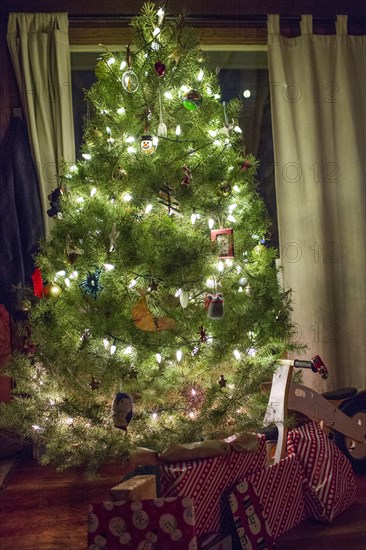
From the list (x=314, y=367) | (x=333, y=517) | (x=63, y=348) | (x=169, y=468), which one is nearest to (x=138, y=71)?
(x=63, y=348)

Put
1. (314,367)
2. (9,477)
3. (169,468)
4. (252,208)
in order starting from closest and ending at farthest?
(169,468) < (314,367) < (252,208) < (9,477)

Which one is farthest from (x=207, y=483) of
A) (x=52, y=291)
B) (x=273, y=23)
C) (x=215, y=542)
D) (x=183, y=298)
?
(x=273, y=23)

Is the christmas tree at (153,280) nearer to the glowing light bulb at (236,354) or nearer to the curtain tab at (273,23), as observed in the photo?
the glowing light bulb at (236,354)

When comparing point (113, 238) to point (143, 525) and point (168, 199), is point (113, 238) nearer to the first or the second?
point (168, 199)

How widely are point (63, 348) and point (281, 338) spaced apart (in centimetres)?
97

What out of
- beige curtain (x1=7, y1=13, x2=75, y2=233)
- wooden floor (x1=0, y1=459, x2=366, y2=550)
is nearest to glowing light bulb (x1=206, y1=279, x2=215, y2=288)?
wooden floor (x1=0, y1=459, x2=366, y2=550)

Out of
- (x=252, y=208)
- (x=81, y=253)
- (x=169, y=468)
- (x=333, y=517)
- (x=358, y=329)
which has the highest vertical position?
(x=252, y=208)

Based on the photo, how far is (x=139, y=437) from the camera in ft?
9.17

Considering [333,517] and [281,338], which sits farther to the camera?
[281,338]

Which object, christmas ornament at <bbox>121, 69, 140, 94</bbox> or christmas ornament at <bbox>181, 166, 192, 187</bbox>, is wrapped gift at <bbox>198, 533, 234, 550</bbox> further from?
christmas ornament at <bbox>121, 69, 140, 94</bbox>

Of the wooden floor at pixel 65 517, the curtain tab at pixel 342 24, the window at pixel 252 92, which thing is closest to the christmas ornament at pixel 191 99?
the window at pixel 252 92

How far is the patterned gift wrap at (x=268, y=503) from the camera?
216 centimetres

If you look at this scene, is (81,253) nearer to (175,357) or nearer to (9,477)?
(175,357)

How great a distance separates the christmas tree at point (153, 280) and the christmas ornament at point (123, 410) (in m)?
0.04
